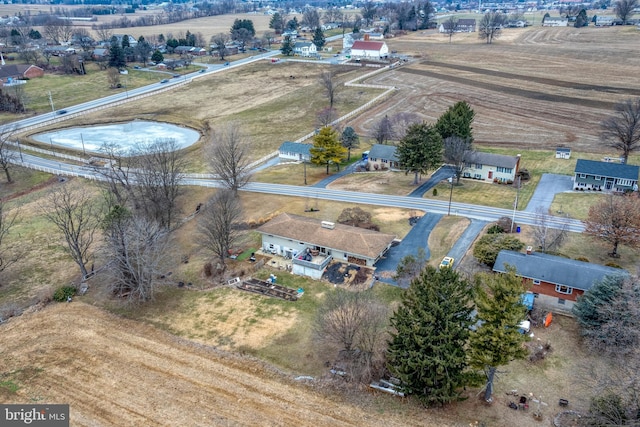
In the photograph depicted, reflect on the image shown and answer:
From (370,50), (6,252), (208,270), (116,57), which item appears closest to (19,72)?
(116,57)

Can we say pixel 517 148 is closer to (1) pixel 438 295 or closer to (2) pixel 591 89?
(2) pixel 591 89

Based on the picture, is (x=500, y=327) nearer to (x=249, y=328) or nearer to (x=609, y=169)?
(x=249, y=328)

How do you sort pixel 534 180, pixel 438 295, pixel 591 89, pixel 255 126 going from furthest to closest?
pixel 591 89 → pixel 255 126 → pixel 534 180 → pixel 438 295

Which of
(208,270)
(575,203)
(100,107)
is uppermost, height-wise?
(100,107)

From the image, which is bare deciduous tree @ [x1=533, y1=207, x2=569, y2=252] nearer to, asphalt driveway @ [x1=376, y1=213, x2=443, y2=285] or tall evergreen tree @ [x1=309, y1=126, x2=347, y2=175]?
asphalt driveway @ [x1=376, y1=213, x2=443, y2=285]

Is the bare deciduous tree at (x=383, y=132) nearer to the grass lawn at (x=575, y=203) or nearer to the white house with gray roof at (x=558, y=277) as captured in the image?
the grass lawn at (x=575, y=203)

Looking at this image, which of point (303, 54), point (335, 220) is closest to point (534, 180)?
point (335, 220)
